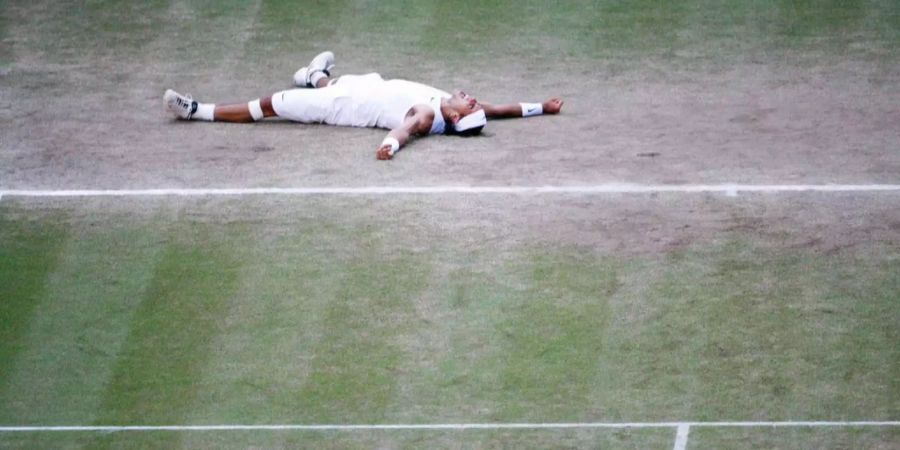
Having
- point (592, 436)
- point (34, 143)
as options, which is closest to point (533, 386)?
point (592, 436)

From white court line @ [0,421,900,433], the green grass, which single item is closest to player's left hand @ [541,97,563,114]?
the green grass

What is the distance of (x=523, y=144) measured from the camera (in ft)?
41.8

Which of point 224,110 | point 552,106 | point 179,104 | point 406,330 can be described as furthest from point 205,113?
point 406,330

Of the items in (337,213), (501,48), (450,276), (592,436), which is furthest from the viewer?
(501,48)

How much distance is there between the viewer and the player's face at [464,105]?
12734 millimetres

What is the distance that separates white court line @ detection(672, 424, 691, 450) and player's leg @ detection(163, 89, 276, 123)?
5.67m

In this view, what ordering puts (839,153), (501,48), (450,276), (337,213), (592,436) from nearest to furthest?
(592,436), (450,276), (337,213), (839,153), (501,48)

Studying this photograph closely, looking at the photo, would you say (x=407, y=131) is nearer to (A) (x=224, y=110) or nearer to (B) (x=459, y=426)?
(A) (x=224, y=110)

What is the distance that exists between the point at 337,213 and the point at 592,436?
3.42m

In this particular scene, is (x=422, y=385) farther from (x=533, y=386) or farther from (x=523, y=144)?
(x=523, y=144)

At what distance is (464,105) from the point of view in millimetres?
12734

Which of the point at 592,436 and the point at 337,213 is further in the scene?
the point at 337,213

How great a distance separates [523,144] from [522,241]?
5.99 ft

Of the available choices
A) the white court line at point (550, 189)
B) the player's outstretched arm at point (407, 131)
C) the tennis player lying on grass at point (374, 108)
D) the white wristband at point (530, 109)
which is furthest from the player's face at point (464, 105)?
the white court line at point (550, 189)
